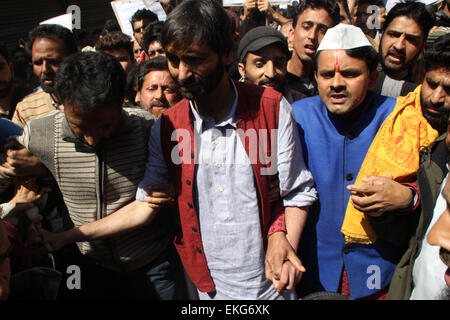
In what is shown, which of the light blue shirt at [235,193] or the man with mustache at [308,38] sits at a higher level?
the man with mustache at [308,38]

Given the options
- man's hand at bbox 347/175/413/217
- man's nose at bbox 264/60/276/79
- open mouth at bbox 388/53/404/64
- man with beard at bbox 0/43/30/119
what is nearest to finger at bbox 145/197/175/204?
man's hand at bbox 347/175/413/217

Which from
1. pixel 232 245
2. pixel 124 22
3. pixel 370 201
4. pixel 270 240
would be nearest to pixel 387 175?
pixel 370 201

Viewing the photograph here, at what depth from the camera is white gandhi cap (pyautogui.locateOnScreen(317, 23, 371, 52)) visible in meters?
1.79

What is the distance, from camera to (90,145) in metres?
1.77

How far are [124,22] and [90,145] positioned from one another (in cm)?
359

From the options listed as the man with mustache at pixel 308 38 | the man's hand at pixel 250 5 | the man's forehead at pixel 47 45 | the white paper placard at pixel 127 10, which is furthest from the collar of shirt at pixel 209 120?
the white paper placard at pixel 127 10

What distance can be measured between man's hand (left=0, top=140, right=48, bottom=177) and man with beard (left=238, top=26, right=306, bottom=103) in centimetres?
153

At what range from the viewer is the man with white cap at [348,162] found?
177cm

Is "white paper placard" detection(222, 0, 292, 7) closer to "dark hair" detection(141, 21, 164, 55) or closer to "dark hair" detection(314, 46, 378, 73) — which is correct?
"dark hair" detection(141, 21, 164, 55)

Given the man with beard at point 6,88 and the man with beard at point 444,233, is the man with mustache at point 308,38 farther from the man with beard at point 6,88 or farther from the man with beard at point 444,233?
the man with beard at point 6,88

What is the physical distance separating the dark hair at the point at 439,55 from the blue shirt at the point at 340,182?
255mm

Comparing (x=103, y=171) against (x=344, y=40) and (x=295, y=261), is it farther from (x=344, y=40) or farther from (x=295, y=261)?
(x=344, y=40)

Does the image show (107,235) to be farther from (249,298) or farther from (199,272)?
(249,298)

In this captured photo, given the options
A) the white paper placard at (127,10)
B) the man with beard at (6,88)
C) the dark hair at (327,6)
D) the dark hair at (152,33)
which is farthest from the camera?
the white paper placard at (127,10)
